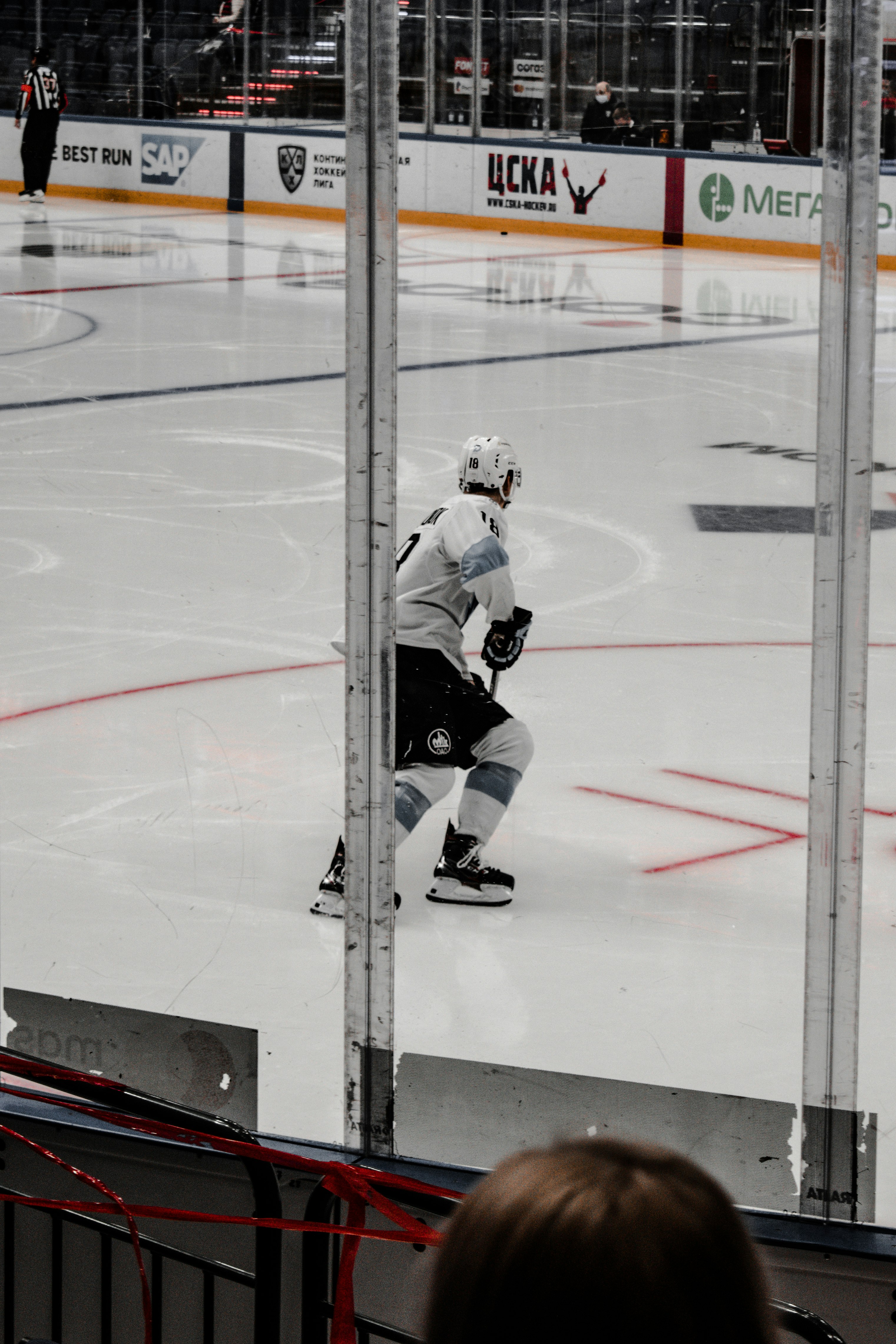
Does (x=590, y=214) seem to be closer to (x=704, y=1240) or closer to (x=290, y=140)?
(x=290, y=140)

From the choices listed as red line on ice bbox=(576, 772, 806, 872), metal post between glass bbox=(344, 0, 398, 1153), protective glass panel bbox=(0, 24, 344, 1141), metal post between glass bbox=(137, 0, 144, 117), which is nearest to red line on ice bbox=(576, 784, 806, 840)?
red line on ice bbox=(576, 772, 806, 872)

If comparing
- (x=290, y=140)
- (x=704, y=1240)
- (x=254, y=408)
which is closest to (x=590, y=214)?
(x=290, y=140)

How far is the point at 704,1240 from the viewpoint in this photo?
930 millimetres

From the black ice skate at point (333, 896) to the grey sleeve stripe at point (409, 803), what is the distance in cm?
14

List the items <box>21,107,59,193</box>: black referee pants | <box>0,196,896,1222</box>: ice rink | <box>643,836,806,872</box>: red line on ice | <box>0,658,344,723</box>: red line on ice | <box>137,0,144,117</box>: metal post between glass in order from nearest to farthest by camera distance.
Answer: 1. <box>0,196,896,1222</box>: ice rink
2. <box>643,836,806,872</box>: red line on ice
3. <box>0,658,344,723</box>: red line on ice
4. <box>21,107,59,193</box>: black referee pants
5. <box>137,0,144,117</box>: metal post between glass

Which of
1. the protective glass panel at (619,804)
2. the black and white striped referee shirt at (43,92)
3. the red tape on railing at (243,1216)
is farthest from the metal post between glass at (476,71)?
the red tape on railing at (243,1216)

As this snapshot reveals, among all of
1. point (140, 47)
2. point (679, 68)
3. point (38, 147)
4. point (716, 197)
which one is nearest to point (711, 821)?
point (716, 197)

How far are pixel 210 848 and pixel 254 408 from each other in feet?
20.4

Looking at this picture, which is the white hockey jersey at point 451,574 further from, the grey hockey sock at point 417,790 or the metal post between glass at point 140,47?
the metal post between glass at point 140,47

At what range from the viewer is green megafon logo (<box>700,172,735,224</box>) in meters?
18.2

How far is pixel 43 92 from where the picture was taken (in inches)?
863

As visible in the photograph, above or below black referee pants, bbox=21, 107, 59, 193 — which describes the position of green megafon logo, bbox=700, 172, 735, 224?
below

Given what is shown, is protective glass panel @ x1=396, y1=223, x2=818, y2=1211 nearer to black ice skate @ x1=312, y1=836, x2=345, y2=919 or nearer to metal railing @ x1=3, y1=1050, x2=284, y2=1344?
black ice skate @ x1=312, y1=836, x2=345, y2=919

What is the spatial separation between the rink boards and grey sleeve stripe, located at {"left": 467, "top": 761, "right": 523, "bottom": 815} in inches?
512
